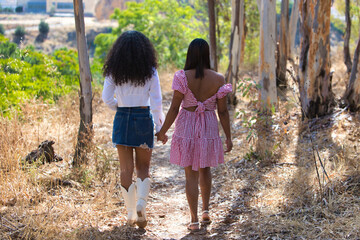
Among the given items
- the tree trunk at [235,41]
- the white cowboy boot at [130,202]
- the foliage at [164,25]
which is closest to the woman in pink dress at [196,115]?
the white cowboy boot at [130,202]

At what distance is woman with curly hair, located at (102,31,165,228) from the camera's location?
3879 mm

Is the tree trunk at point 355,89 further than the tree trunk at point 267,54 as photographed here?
No

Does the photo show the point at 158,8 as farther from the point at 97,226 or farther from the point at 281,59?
the point at 97,226

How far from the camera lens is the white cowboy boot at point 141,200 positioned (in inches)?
153

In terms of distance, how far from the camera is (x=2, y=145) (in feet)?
16.5

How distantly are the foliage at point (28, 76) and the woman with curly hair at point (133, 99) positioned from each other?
2.40m

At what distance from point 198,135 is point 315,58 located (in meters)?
3.92

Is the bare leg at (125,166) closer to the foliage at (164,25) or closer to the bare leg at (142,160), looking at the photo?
the bare leg at (142,160)

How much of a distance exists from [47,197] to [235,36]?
20.4 ft

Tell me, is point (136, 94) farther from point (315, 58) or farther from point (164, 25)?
point (164, 25)

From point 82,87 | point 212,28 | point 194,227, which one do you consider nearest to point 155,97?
point 194,227

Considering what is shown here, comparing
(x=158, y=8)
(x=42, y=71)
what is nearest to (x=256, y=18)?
(x=158, y=8)

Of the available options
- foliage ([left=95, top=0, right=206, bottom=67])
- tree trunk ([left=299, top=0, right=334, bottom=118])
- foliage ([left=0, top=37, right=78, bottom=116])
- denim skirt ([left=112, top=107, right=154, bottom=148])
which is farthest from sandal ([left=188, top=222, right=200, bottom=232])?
foliage ([left=95, top=0, right=206, bottom=67])

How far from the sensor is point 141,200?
392 cm
